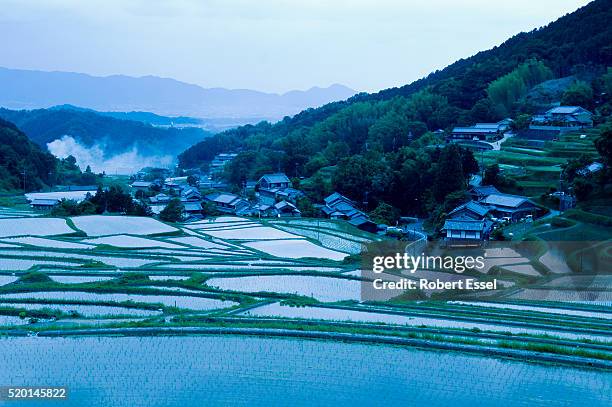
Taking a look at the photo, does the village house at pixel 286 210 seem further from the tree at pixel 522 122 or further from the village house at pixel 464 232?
the tree at pixel 522 122

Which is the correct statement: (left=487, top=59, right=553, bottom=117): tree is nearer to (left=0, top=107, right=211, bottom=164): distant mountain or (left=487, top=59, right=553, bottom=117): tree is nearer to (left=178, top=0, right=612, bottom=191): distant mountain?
(left=178, top=0, right=612, bottom=191): distant mountain

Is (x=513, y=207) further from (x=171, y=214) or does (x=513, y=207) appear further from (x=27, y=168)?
(x=27, y=168)

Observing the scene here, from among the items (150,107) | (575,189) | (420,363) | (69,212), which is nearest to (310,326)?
(420,363)

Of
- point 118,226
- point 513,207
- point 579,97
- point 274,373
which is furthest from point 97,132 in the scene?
point 274,373

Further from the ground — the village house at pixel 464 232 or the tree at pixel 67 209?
the tree at pixel 67 209

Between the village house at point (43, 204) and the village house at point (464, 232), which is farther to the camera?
the village house at point (43, 204)

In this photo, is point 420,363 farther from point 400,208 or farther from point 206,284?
point 400,208

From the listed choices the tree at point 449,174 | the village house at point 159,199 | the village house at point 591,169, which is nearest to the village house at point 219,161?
the village house at point 159,199

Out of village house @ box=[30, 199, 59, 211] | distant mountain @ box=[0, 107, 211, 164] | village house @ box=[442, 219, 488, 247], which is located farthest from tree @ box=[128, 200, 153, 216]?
distant mountain @ box=[0, 107, 211, 164]
